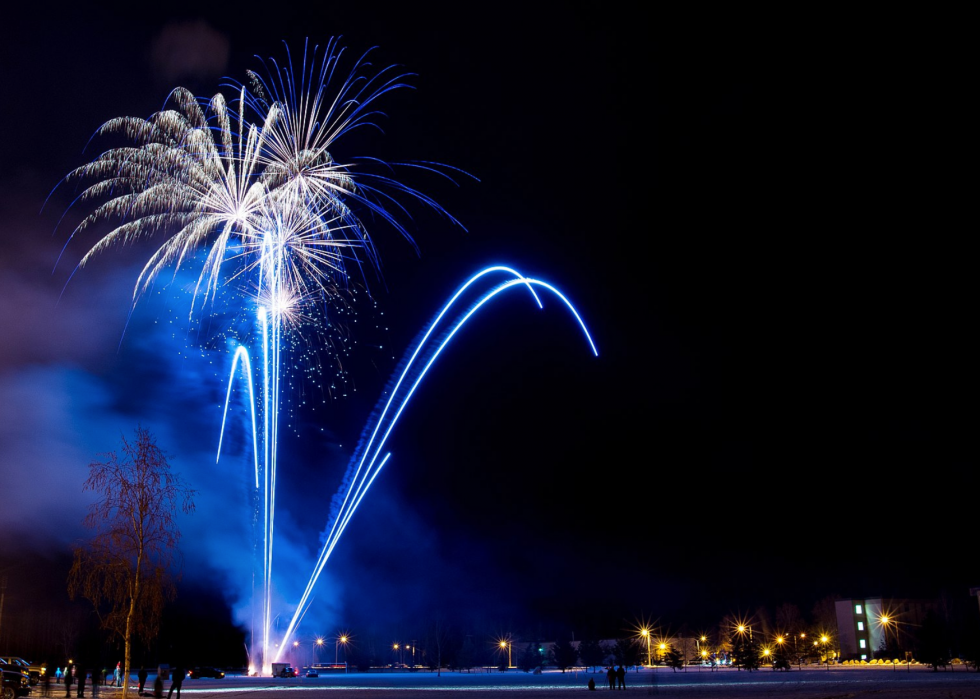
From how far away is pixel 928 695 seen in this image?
28.7 m

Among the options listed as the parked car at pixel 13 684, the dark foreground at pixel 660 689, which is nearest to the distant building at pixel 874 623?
the dark foreground at pixel 660 689

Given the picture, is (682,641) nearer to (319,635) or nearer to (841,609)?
(841,609)

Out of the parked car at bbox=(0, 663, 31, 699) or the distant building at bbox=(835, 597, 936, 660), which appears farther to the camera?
the distant building at bbox=(835, 597, 936, 660)

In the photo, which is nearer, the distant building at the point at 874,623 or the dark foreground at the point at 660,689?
the dark foreground at the point at 660,689

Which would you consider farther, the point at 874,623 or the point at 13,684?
A: the point at 874,623

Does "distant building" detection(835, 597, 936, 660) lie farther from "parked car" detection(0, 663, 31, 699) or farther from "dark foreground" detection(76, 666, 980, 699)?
"parked car" detection(0, 663, 31, 699)

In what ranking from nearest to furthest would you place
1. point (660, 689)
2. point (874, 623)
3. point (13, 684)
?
point (13, 684)
point (660, 689)
point (874, 623)

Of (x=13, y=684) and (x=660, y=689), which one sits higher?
(x=13, y=684)

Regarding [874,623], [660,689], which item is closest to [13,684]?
[660,689]

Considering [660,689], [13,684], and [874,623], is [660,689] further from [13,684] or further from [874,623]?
[874,623]

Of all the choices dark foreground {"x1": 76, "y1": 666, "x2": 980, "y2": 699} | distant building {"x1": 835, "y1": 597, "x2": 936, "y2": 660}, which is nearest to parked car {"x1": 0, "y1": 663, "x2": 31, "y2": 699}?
dark foreground {"x1": 76, "y1": 666, "x2": 980, "y2": 699}

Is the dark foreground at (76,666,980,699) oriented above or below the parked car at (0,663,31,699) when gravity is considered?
below

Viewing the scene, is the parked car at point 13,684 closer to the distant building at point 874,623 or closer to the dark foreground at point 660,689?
the dark foreground at point 660,689

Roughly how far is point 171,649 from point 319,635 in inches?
1056
